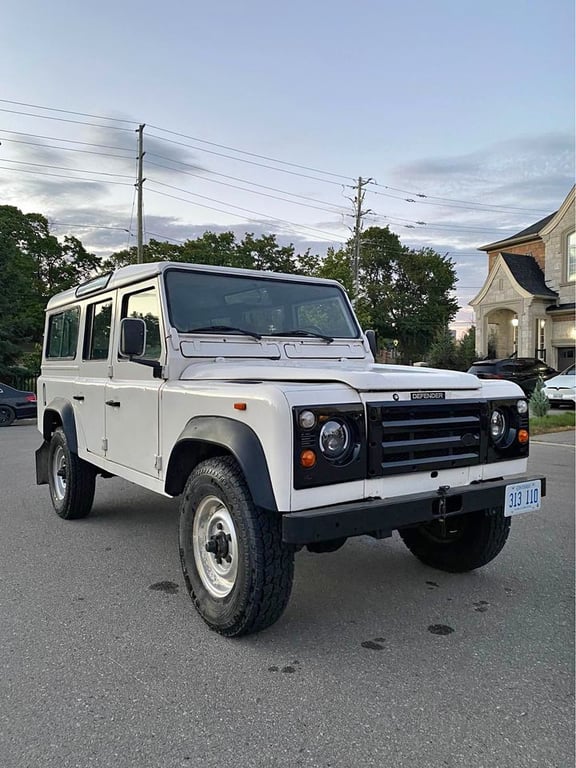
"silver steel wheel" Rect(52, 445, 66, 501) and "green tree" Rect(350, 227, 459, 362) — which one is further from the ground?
"green tree" Rect(350, 227, 459, 362)

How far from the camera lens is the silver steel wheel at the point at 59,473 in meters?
5.83

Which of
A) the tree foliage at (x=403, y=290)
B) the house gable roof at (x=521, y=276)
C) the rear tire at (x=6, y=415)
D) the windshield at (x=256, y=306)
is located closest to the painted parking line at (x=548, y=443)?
the windshield at (x=256, y=306)

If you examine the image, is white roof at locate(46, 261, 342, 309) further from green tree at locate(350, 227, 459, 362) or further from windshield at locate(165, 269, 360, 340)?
green tree at locate(350, 227, 459, 362)

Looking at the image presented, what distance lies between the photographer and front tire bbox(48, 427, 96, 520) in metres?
5.45

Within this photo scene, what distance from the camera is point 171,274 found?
4285 mm

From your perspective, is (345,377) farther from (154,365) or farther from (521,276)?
(521,276)

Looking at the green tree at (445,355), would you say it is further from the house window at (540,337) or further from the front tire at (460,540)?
the front tire at (460,540)

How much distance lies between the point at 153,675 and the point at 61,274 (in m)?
33.8

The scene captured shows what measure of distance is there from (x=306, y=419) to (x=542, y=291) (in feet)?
95.3

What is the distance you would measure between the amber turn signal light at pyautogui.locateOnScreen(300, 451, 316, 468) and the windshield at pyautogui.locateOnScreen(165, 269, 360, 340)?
5.47 ft

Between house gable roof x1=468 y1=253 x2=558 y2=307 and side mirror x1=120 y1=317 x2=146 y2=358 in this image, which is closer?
side mirror x1=120 y1=317 x2=146 y2=358

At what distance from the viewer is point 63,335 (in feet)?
20.2

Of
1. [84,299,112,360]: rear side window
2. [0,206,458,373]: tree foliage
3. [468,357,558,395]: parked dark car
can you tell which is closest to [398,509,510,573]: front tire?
[84,299,112,360]: rear side window

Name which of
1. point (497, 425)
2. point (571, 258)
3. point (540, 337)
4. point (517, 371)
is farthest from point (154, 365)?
point (571, 258)
